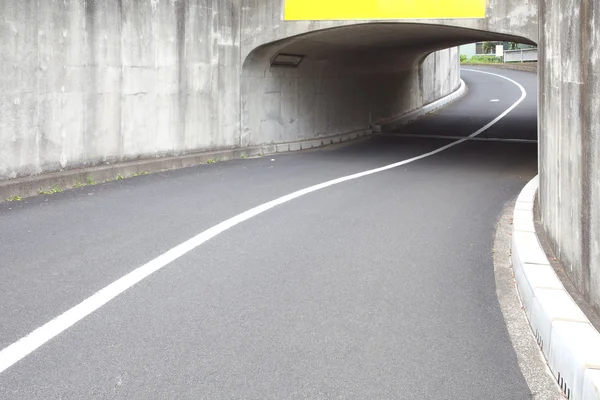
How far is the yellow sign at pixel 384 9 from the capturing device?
1515 centimetres

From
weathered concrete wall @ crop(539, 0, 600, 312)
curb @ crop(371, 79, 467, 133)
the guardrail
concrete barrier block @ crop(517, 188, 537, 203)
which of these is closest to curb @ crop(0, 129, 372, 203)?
curb @ crop(371, 79, 467, 133)

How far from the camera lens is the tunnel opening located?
17188 mm

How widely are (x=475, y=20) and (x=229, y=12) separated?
557cm

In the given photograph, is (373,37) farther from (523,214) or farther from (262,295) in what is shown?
(262,295)

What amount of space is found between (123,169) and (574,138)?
918cm

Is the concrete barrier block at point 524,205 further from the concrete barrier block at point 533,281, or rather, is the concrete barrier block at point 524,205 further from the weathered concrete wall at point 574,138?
the concrete barrier block at point 533,281

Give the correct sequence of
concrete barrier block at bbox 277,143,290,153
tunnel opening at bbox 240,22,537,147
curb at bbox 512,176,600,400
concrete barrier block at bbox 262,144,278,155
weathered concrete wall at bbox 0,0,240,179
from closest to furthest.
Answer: curb at bbox 512,176,600,400 < weathered concrete wall at bbox 0,0,240,179 < tunnel opening at bbox 240,22,537,147 < concrete barrier block at bbox 262,144,278,155 < concrete barrier block at bbox 277,143,290,153

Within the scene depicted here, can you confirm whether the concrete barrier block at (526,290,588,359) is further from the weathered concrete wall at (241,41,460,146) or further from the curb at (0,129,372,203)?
the weathered concrete wall at (241,41,460,146)

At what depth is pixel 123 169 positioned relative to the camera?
13.0 m

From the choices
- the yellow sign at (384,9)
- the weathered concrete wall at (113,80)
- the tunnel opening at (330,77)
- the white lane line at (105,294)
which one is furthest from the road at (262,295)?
the tunnel opening at (330,77)

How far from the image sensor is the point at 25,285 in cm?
610

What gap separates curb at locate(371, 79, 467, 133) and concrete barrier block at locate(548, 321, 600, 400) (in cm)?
2133

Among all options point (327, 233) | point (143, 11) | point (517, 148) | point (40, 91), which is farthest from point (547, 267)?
point (517, 148)

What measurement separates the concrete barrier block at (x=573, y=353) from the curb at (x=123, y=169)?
844 centimetres
